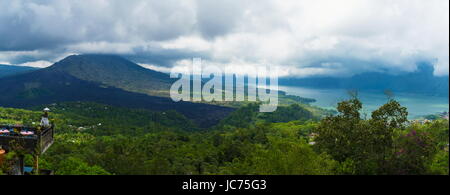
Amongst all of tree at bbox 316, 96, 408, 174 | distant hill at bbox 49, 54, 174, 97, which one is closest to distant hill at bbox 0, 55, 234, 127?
distant hill at bbox 49, 54, 174, 97

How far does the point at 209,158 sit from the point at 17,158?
67.7 feet

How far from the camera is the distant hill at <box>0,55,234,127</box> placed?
342 ft

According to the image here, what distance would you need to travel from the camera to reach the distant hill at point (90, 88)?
104 meters

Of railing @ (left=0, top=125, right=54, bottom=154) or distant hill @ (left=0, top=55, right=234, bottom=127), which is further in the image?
distant hill @ (left=0, top=55, right=234, bottom=127)

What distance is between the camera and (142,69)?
172 meters

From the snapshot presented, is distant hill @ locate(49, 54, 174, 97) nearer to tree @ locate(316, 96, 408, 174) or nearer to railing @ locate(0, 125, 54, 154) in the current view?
tree @ locate(316, 96, 408, 174)

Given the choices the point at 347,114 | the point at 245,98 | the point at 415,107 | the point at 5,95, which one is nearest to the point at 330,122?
the point at 347,114

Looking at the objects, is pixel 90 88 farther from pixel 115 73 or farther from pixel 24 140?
pixel 24 140

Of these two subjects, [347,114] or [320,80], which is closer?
[347,114]

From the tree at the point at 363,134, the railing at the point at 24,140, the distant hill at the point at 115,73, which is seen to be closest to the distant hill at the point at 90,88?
the distant hill at the point at 115,73

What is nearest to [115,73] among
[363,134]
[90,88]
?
[90,88]

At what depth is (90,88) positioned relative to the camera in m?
124
